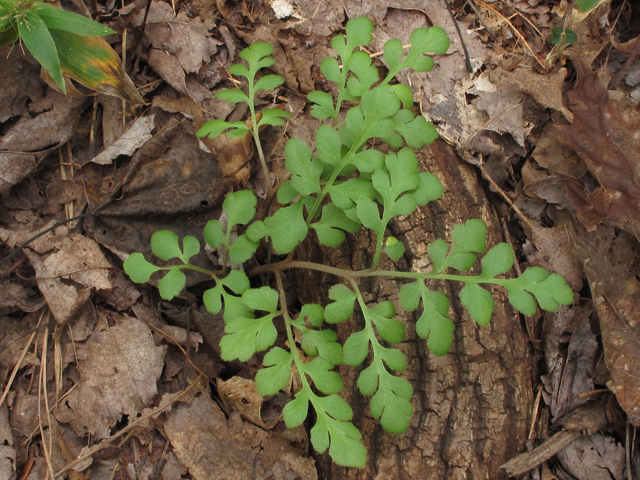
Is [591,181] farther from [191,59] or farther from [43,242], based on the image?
[43,242]

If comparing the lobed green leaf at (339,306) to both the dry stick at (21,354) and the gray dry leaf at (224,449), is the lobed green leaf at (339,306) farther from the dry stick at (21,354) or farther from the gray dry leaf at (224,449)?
the dry stick at (21,354)

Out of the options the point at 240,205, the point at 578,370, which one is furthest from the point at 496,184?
the point at 240,205

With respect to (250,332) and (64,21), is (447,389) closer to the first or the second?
(250,332)

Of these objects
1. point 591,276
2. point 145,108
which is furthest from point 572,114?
point 145,108

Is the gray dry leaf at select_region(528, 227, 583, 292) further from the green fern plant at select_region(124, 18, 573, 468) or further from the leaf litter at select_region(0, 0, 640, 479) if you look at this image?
the green fern plant at select_region(124, 18, 573, 468)

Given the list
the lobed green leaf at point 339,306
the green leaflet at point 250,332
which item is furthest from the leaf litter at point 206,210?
the lobed green leaf at point 339,306

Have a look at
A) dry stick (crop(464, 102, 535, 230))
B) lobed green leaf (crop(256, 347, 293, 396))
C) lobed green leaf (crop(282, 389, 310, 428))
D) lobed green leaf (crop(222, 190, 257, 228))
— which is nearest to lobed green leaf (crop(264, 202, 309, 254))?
lobed green leaf (crop(222, 190, 257, 228))
